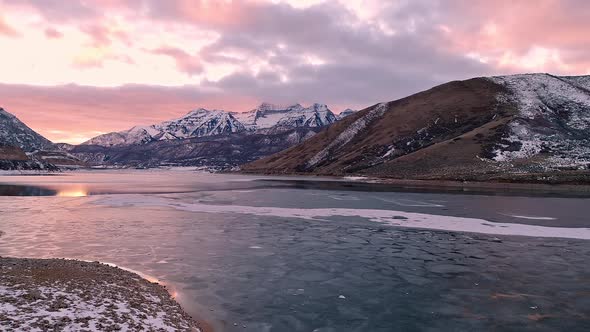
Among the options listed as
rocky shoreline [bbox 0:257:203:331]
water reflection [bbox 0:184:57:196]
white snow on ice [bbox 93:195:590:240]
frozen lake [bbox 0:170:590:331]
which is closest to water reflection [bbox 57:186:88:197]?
water reflection [bbox 0:184:57:196]

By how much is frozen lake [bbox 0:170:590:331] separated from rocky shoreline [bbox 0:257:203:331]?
156cm

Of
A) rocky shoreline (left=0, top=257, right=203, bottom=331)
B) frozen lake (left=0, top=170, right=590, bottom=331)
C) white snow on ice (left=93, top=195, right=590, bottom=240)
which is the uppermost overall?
rocky shoreline (left=0, top=257, right=203, bottom=331)

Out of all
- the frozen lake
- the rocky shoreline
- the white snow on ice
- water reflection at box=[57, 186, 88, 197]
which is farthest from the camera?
water reflection at box=[57, 186, 88, 197]

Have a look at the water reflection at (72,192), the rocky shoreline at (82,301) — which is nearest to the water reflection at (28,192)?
the water reflection at (72,192)

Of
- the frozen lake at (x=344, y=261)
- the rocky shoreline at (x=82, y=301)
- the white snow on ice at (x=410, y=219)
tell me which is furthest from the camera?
the white snow on ice at (x=410, y=219)

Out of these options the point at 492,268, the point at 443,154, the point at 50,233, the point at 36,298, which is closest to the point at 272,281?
the point at 36,298

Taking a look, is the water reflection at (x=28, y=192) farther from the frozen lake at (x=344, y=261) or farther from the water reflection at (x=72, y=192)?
the frozen lake at (x=344, y=261)

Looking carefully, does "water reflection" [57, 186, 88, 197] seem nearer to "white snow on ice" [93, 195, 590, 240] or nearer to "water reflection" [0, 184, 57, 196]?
"water reflection" [0, 184, 57, 196]

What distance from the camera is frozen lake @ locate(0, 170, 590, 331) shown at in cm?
1798

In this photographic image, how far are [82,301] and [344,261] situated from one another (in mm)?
16634

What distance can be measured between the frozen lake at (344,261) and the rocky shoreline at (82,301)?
1.56 m

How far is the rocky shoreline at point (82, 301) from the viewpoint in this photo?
13.7 metres

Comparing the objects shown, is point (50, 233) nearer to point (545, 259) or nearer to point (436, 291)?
point (436, 291)

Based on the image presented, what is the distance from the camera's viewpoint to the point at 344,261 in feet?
93.0
